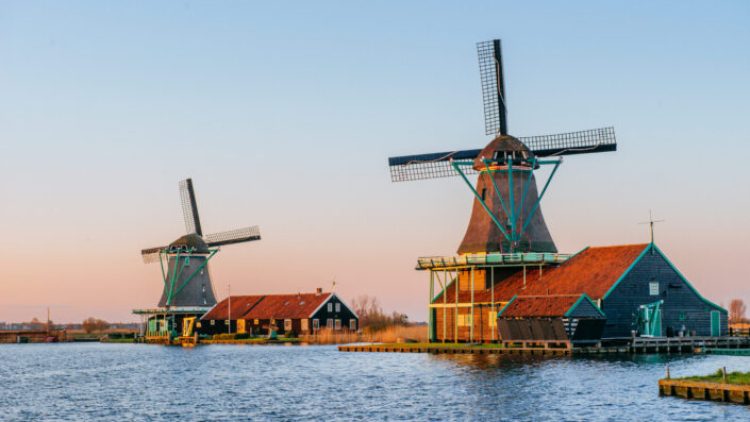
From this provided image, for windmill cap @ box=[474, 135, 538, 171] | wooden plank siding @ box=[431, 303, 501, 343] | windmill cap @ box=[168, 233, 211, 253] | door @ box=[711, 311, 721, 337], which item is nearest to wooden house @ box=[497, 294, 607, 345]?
wooden plank siding @ box=[431, 303, 501, 343]

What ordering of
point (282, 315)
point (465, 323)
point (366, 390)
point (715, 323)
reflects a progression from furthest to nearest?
point (282, 315), point (465, 323), point (715, 323), point (366, 390)

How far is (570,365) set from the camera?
51.0 meters

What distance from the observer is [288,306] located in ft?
331

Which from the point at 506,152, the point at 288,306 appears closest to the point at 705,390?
the point at 506,152

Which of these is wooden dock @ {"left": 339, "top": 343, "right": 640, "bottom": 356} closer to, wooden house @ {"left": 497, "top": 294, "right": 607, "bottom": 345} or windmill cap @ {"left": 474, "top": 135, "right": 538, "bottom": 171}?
wooden house @ {"left": 497, "top": 294, "right": 607, "bottom": 345}

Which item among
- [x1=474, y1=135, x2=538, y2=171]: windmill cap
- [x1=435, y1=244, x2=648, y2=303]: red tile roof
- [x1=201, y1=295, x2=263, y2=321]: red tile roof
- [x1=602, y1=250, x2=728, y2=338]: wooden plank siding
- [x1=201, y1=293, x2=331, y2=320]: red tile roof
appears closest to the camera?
Answer: [x1=602, y1=250, x2=728, y2=338]: wooden plank siding

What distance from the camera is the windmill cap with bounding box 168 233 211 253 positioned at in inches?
3964

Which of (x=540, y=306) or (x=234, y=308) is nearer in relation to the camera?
(x=540, y=306)

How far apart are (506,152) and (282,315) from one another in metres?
38.6

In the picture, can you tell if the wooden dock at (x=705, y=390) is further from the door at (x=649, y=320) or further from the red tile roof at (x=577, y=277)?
the door at (x=649, y=320)

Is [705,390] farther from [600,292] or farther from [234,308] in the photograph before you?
[234,308]

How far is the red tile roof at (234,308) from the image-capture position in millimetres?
104062

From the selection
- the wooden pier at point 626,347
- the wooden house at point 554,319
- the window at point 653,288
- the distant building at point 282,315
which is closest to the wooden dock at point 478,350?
the wooden pier at point 626,347

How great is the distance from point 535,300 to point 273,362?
16007 mm
